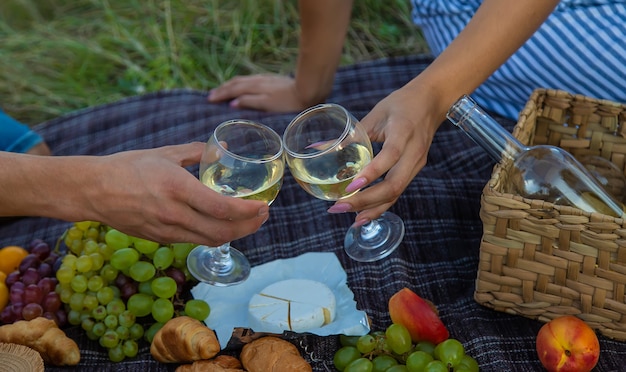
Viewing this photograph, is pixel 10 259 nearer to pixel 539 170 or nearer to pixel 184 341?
pixel 184 341

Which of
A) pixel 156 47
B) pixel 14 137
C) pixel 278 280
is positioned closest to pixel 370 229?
pixel 278 280

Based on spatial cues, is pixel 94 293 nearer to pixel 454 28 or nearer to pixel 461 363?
pixel 461 363

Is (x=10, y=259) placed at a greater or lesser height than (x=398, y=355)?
lesser

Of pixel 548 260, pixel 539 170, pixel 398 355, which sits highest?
pixel 539 170

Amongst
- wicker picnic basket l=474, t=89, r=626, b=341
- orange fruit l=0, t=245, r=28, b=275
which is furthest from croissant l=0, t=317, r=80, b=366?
wicker picnic basket l=474, t=89, r=626, b=341

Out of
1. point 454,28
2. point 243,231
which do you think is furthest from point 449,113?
point 454,28

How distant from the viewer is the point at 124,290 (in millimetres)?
1486

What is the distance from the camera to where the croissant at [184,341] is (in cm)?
133

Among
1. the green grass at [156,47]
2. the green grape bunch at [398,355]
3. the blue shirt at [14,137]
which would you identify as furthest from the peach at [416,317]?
the green grass at [156,47]

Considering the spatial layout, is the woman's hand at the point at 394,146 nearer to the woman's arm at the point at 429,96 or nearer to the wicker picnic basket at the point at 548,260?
the woman's arm at the point at 429,96

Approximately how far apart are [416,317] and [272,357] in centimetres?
28

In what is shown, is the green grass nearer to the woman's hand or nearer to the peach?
the woman's hand

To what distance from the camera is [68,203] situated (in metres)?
1.27

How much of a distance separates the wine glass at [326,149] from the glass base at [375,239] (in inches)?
13.2
